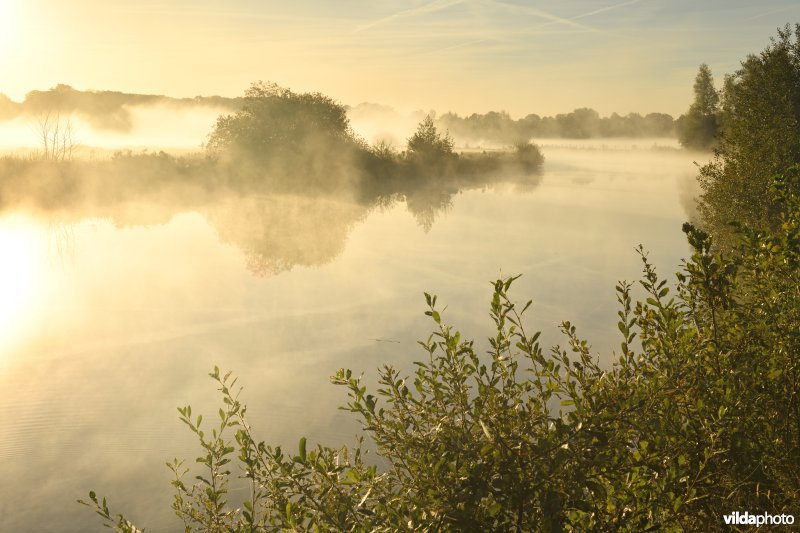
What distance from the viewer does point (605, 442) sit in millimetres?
2807

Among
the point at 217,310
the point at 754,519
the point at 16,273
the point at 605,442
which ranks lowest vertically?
the point at 217,310

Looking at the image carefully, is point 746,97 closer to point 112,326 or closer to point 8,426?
point 112,326

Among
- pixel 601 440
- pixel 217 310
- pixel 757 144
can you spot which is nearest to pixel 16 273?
pixel 217 310

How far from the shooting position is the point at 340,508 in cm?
315

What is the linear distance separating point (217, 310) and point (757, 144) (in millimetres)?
18698

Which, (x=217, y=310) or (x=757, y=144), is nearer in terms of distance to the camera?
(x=217, y=310)

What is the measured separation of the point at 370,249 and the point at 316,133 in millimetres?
22802

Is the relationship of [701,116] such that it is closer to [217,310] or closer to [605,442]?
[217,310]

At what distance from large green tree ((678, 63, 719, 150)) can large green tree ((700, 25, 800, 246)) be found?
1798 inches

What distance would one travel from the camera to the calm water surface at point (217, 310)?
8734mm

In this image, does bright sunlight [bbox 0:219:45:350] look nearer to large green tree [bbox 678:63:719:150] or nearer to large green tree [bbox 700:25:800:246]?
large green tree [bbox 700:25:800:246]

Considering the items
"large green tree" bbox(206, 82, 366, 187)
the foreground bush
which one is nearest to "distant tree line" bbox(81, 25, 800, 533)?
the foreground bush

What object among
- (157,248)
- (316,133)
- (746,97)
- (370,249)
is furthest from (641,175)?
(157,248)

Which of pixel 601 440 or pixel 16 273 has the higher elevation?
pixel 601 440
